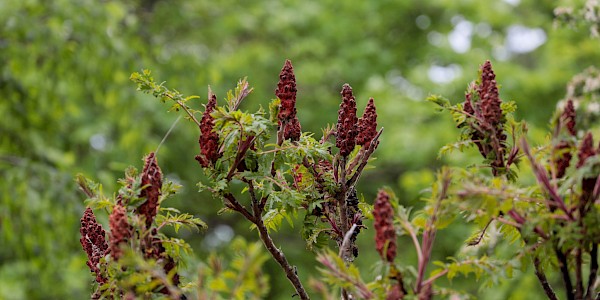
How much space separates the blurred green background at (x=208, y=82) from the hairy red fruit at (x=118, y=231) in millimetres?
3952

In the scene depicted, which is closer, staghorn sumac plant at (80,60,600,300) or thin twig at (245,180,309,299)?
staghorn sumac plant at (80,60,600,300)

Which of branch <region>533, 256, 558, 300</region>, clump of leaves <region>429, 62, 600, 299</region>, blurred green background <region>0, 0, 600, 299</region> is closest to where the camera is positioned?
clump of leaves <region>429, 62, 600, 299</region>

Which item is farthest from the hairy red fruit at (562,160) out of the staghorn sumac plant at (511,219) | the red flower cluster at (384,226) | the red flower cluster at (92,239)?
the red flower cluster at (92,239)

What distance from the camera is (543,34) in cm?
1212

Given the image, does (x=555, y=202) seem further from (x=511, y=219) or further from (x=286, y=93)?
(x=286, y=93)

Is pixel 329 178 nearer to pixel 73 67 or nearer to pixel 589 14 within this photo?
pixel 589 14

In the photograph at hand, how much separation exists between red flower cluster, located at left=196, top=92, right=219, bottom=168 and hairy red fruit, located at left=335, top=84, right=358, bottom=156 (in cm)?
20

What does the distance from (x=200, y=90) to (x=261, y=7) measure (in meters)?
1.61

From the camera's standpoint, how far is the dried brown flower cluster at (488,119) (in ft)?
3.57

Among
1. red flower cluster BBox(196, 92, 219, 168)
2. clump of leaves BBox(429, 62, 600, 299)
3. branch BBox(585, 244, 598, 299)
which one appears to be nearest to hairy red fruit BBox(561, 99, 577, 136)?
clump of leaves BBox(429, 62, 600, 299)

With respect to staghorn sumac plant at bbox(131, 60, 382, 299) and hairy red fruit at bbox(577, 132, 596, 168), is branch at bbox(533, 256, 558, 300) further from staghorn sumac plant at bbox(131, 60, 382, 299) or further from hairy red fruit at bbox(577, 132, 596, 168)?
staghorn sumac plant at bbox(131, 60, 382, 299)

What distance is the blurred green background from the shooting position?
505cm

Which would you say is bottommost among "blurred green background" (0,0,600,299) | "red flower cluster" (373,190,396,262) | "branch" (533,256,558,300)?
"branch" (533,256,558,300)

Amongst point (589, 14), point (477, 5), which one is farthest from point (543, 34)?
point (589, 14)
